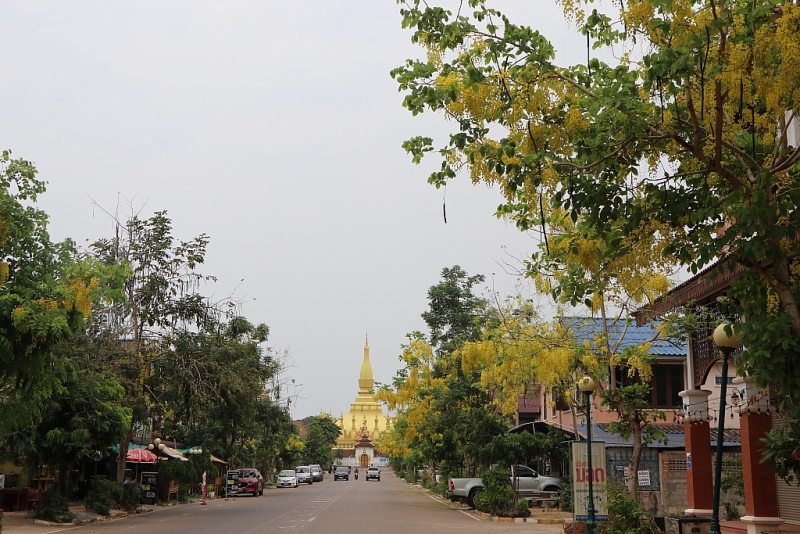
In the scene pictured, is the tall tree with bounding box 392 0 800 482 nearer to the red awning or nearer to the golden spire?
the red awning

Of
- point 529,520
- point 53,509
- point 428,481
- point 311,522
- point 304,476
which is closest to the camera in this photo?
point 311,522

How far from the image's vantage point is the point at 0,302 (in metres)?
17.0

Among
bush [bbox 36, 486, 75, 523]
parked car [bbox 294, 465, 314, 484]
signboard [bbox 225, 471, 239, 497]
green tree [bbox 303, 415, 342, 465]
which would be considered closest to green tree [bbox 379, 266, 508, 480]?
signboard [bbox 225, 471, 239, 497]

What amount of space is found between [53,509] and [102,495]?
367cm

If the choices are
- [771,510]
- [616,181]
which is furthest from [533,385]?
[616,181]

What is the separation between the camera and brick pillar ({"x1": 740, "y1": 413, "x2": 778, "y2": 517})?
15148mm

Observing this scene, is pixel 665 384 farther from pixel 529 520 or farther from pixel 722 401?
pixel 722 401

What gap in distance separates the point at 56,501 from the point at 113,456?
9.85 metres

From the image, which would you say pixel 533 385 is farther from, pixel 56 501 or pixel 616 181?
pixel 616 181

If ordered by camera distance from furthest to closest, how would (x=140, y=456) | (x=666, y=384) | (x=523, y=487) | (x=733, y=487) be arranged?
(x=140, y=456) < (x=523, y=487) < (x=666, y=384) < (x=733, y=487)

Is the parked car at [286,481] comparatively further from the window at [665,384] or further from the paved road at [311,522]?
the window at [665,384]

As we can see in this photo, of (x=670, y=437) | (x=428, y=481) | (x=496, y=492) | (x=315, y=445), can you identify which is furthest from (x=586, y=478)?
(x=315, y=445)

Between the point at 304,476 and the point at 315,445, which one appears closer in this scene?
the point at 304,476

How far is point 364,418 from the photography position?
149750 millimetres
